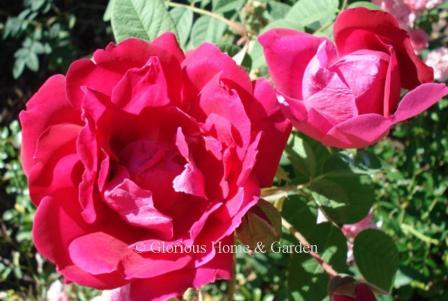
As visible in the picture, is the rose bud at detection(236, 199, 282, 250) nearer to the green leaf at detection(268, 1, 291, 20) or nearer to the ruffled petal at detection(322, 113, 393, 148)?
the ruffled petal at detection(322, 113, 393, 148)

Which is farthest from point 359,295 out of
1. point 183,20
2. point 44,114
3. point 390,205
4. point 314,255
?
point 390,205

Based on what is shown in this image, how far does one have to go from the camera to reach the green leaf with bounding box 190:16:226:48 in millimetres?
1065

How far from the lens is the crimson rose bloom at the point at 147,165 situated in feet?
1.80

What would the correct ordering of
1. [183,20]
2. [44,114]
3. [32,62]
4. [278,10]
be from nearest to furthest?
[44,114] < [183,20] < [278,10] < [32,62]

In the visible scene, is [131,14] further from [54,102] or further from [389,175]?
[389,175]

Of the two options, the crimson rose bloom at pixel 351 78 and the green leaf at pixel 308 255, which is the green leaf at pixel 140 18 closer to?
the crimson rose bloom at pixel 351 78

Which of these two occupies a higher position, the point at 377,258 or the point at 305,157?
the point at 305,157

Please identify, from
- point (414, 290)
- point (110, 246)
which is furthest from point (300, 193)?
point (414, 290)

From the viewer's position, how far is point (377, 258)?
34.0 inches

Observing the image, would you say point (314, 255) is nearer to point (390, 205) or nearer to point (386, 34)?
point (386, 34)

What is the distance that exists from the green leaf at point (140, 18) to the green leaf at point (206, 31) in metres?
0.31

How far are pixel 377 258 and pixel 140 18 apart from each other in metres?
0.47

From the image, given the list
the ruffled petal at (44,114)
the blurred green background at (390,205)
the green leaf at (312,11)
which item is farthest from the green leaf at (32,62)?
the ruffled petal at (44,114)

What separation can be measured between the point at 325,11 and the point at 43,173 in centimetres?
52
